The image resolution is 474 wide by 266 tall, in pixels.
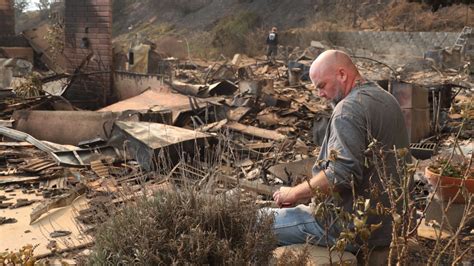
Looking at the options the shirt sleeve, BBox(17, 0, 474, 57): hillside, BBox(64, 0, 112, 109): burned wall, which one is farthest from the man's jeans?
BBox(17, 0, 474, 57): hillside

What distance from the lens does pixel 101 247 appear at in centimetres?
295

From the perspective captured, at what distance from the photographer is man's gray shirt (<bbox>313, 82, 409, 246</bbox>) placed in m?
3.46

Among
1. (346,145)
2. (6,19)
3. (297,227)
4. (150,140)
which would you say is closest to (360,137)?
(346,145)

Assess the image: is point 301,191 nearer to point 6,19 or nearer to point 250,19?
point 6,19

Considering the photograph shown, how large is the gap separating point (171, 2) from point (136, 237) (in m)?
49.1

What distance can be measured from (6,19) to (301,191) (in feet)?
64.0

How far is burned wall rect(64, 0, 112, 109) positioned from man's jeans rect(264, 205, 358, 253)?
842cm

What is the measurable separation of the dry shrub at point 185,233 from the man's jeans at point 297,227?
2.14 feet

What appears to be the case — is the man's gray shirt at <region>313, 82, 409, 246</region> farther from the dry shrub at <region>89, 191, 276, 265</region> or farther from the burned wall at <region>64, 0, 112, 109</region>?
the burned wall at <region>64, 0, 112, 109</region>

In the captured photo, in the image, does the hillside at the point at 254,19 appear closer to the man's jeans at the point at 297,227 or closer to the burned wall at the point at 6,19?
the burned wall at the point at 6,19

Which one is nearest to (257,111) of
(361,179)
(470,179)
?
(470,179)

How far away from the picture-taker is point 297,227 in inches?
151

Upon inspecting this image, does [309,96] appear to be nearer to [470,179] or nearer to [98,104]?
[98,104]

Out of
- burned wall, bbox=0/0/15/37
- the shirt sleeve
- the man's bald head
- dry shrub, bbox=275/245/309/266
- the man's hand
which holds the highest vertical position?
burned wall, bbox=0/0/15/37
